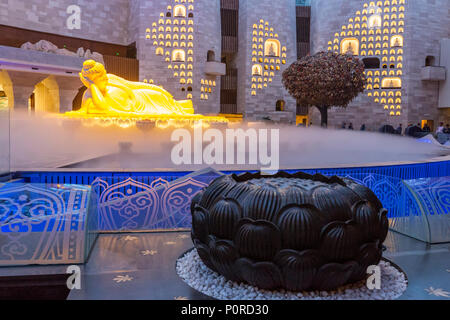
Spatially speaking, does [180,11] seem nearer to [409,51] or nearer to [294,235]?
[409,51]

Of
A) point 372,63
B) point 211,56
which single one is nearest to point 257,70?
point 211,56

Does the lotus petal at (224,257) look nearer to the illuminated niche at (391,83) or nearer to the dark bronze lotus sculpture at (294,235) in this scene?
the dark bronze lotus sculpture at (294,235)

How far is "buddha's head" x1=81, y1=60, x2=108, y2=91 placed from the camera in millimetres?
8664

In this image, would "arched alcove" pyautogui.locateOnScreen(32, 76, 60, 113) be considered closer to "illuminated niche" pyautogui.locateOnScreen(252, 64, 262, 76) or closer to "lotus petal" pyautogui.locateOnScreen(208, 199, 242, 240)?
"illuminated niche" pyautogui.locateOnScreen(252, 64, 262, 76)

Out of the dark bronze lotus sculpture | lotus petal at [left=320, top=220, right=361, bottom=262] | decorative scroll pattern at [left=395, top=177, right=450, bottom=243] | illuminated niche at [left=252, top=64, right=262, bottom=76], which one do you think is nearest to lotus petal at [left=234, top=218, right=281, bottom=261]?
the dark bronze lotus sculpture

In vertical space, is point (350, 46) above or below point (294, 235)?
above

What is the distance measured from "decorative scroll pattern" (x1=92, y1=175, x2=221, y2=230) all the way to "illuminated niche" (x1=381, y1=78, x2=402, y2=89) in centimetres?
1971

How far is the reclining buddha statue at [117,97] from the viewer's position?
344 inches

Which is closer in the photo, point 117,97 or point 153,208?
point 153,208

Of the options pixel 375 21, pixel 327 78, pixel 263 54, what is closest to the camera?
pixel 327 78

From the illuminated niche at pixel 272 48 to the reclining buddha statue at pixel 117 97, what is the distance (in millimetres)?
12524

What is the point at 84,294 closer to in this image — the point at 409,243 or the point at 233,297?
the point at 233,297

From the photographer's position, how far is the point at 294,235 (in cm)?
207

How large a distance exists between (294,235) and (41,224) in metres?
1.85
